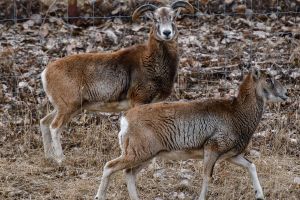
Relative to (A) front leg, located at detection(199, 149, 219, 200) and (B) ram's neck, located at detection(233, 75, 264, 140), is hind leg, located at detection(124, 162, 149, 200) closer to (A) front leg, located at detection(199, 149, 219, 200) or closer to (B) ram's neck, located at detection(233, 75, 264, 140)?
(A) front leg, located at detection(199, 149, 219, 200)

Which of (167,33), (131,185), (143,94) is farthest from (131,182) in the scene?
(167,33)

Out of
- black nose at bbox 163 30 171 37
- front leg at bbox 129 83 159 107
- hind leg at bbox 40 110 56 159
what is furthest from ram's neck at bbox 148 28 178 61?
hind leg at bbox 40 110 56 159

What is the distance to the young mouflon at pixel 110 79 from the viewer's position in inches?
340

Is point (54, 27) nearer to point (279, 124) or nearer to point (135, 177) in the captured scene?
point (279, 124)

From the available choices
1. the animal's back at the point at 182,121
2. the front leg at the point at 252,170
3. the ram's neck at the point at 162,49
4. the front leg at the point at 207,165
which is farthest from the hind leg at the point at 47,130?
the front leg at the point at 252,170

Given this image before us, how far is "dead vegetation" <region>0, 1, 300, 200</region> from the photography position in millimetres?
7707

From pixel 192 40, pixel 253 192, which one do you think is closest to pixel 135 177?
pixel 253 192

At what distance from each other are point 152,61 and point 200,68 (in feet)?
7.20

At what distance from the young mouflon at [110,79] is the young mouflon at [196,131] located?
1.30m

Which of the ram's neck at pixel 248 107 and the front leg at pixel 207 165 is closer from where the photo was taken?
the front leg at pixel 207 165

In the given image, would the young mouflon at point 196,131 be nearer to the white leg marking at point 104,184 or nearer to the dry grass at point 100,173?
the white leg marking at point 104,184

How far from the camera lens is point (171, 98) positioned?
10117 millimetres

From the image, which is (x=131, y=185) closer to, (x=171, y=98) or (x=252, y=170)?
(x=252, y=170)

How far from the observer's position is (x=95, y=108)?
8.81m
